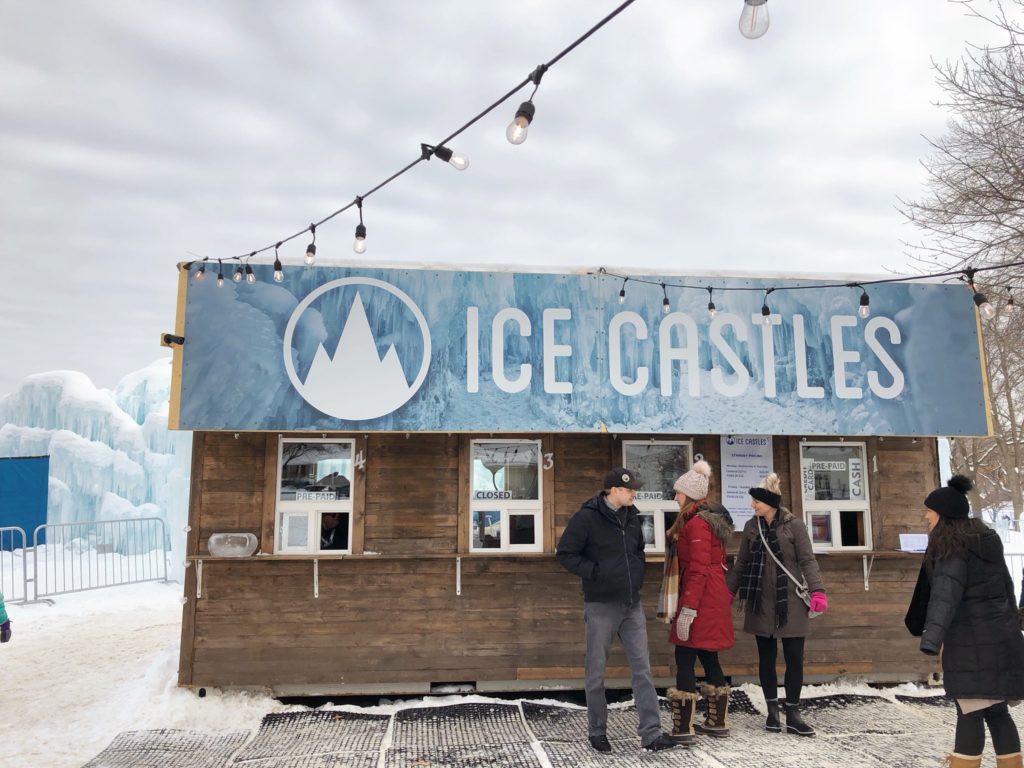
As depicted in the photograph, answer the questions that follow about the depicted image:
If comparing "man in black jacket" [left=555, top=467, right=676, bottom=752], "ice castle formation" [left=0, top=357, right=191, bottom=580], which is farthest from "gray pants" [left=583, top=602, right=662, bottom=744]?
"ice castle formation" [left=0, top=357, right=191, bottom=580]

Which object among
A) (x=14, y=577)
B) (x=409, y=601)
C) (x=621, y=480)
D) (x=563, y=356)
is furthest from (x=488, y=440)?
(x=14, y=577)

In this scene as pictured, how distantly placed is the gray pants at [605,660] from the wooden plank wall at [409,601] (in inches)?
50.6

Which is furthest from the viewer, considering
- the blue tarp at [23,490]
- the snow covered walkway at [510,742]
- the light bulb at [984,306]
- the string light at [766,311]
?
the blue tarp at [23,490]

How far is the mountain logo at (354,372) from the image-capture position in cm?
611

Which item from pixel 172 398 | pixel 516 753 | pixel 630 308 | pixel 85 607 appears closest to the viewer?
pixel 516 753

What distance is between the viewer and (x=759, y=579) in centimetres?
526

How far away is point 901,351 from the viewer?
22.0 feet

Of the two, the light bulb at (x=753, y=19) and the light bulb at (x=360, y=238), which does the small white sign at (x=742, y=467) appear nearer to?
the light bulb at (x=360, y=238)

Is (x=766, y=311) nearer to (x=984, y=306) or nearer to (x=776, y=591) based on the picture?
(x=984, y=306)

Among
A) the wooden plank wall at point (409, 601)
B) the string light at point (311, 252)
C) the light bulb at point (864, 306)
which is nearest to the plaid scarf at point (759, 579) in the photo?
the wooden plank wall at point (409, 601)

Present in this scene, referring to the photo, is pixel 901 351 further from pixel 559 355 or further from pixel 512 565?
pixel 512 565

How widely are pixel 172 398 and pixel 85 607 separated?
8.00 meters

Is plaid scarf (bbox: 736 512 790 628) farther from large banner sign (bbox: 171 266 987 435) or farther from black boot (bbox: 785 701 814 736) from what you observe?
large banner sign (bbox: 171 266 987 435)

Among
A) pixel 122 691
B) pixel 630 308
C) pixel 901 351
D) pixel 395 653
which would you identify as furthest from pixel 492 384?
pixel 122 691
